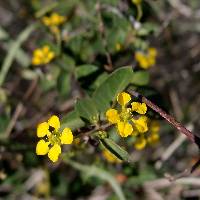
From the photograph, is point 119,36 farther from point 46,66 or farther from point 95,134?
point 95,134

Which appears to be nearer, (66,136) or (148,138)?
(66,136)

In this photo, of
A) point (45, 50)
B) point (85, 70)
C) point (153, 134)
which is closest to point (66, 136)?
point (85, 70)

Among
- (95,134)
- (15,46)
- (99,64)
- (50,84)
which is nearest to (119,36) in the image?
(99,64)

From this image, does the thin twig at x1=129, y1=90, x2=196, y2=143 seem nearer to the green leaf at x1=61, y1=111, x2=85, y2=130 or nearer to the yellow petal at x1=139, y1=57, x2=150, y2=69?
the green leaf at x1=61, y1=111, x2=85, y2=130

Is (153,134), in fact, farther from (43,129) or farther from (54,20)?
(54,20)

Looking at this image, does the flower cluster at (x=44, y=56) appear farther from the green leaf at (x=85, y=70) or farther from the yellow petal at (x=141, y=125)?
the yellow petal at (x=141, y=125)

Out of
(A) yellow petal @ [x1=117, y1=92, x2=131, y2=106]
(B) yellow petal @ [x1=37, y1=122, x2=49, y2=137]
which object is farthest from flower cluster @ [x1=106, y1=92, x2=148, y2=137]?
(B) yellow petal @ [x1=37, y1=122, x2=49, y2=137]
